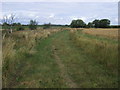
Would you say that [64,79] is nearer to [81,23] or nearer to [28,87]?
[28,87]

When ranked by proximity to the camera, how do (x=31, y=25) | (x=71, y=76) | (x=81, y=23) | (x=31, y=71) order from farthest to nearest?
1. (x=81, y=23)
2. (x=31, y=25)
3. (x=31, y=71)
4. (x=71, y=76)

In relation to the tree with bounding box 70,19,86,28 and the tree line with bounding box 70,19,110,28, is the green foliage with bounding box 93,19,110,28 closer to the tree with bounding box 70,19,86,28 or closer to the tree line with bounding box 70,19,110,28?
the tree line with bounding box 70,19,110,28

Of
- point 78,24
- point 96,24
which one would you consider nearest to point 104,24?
point 96,24

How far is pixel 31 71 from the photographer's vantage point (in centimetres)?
575

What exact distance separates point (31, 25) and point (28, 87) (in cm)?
3997

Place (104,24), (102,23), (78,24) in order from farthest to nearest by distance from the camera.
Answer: (78,24) < (102,23) < (104,24)

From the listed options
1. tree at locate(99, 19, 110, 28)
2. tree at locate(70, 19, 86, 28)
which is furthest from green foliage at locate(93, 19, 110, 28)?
tree at locate(70, 19, 86, 28)

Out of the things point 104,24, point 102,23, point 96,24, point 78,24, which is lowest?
point 104,24

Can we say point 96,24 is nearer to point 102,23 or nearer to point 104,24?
point 102,23

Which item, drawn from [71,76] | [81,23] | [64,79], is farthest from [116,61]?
[81,23]

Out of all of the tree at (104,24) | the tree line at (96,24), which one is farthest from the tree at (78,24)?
the tree at (104,24)

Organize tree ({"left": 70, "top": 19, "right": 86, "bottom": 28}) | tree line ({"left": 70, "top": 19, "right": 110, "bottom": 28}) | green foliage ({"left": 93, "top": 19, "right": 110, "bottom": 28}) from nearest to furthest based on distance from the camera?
green foliage ({"left": 93, "top": 19, "right": 110, "bottom": 28}) → tree line ({"left": 70, "top": 19, "right": 110, "bottom": 28}) → tree ({"left": 70, "top": 19, "right": 86, "bottom": 28})

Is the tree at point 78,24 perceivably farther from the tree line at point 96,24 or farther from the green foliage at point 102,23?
the green foliage at point 102,23

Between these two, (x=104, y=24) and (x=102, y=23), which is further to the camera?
(x=102, y=23)
